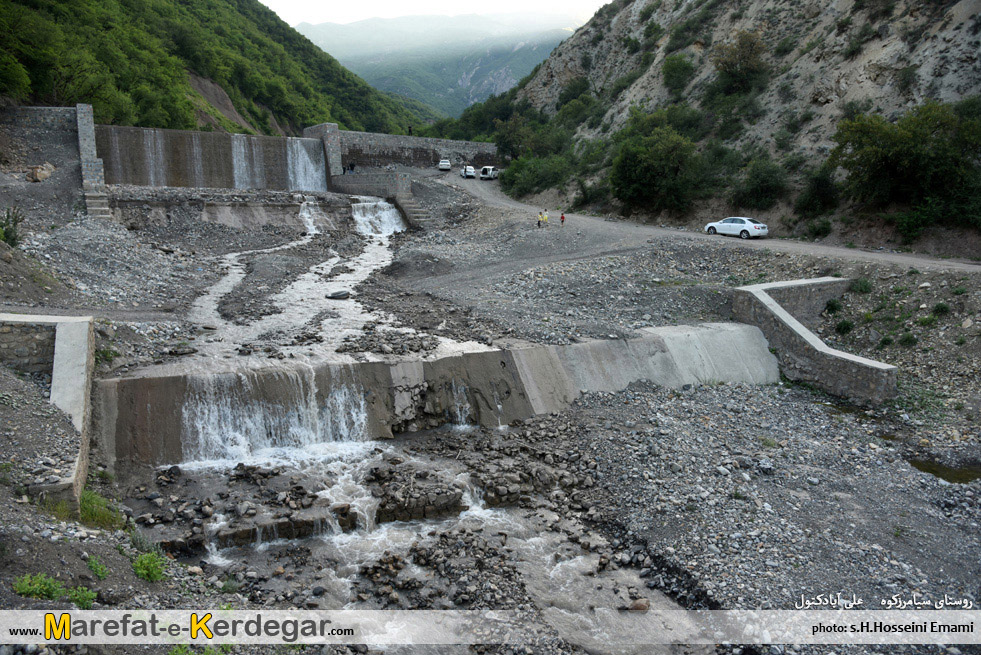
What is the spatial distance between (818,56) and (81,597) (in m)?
36.7

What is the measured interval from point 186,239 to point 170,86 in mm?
20370

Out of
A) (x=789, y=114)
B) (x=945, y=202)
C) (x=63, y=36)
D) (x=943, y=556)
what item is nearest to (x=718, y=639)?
(x=943, y=556)

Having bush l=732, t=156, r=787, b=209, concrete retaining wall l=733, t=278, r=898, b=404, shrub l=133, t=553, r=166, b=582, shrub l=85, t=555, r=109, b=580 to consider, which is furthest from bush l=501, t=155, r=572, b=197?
shrub l=85, t=555, r=109, b=580

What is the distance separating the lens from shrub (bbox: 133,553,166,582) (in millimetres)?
6137

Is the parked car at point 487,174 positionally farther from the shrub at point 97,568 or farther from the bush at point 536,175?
the shrub at point 97,568

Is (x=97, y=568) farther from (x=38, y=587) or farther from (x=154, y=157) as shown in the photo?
(x=154, y=157)

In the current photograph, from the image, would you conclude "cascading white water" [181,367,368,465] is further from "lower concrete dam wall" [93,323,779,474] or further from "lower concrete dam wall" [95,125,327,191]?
"lower concrete dam wall" [95,125,327,191]

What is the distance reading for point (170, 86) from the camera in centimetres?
3669

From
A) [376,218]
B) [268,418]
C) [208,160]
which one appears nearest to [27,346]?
[268,418]

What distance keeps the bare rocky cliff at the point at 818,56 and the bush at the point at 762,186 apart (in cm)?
285

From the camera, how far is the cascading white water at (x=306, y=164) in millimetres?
32906

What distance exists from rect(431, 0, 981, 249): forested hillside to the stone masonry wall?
2419 cm

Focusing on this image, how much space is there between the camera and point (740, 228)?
2303cm

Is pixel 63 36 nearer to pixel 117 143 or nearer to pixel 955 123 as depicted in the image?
pixel 117 143
